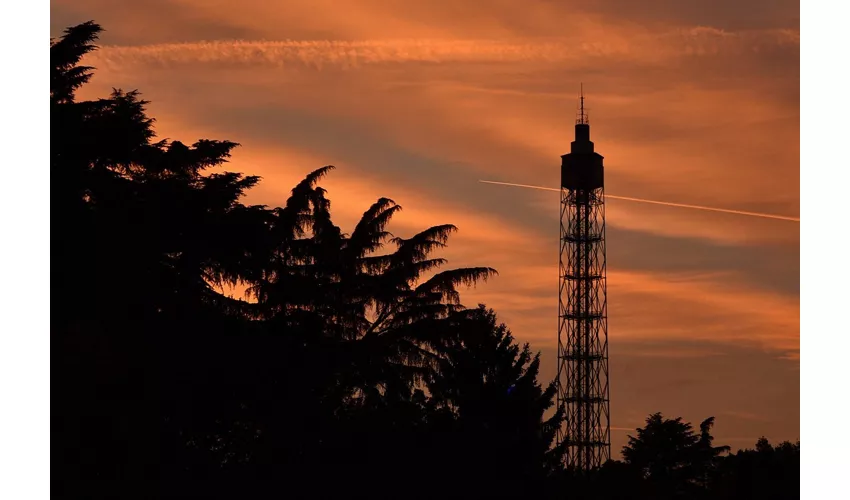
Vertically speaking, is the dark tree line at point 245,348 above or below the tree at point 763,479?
above

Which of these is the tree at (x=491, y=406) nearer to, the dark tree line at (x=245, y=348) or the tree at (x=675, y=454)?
the dark tree line at (x=245, y=348)

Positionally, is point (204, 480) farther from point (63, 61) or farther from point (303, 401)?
point (63, 61)

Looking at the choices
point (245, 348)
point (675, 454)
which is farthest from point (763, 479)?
point (245, 348)

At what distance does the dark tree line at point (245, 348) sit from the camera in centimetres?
2947

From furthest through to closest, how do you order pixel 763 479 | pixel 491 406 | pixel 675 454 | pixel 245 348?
pixel 675 454 < pixel 763 479 < pixel 491 406 < pixel 245 348

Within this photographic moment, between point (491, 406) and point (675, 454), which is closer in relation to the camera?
point (491, 406)

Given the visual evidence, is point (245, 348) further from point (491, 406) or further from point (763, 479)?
point (763, 479)

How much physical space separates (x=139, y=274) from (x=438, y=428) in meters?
11.2

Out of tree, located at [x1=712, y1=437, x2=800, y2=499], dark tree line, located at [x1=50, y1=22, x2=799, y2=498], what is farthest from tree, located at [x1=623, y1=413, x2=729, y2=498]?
dark tree line, located at [x1=50, y1=22, x2=799, y2=498]

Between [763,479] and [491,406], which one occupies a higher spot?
[491,406]

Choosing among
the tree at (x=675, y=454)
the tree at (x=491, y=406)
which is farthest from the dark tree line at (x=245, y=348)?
the tree at (x=675, y=454)

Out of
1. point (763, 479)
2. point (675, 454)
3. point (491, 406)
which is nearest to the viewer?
point (491, 406)

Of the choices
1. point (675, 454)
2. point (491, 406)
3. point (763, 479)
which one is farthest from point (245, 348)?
point (675, 454)

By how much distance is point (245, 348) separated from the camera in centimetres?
3388
